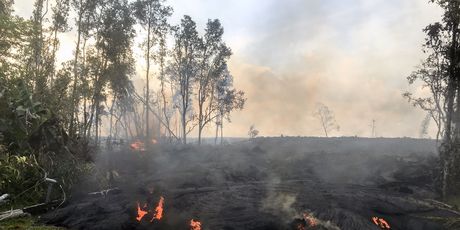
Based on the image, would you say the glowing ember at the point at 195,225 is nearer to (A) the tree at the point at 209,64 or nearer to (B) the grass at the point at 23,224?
(B) the grass at the point at 23,224

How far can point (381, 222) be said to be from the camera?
1708cm

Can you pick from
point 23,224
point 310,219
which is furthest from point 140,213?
point 310,219

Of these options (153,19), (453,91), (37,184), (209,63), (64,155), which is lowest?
(37,184)

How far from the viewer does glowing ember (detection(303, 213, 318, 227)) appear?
52.6 feet

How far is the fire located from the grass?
13166mm

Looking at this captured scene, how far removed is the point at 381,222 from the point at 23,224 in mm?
14632

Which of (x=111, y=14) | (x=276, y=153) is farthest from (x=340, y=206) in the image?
(x=111, y=14)

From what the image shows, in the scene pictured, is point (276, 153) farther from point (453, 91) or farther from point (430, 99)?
point (453, 91)

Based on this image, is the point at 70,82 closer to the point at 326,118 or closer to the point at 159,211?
the point at 159,211

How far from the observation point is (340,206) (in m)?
18.9

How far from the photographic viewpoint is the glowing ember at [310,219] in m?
16.0

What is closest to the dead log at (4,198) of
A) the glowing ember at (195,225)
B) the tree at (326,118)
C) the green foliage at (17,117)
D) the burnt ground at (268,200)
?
the burnt ground at (268,200)

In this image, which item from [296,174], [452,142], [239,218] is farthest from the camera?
[296,174]

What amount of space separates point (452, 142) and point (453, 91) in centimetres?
301
